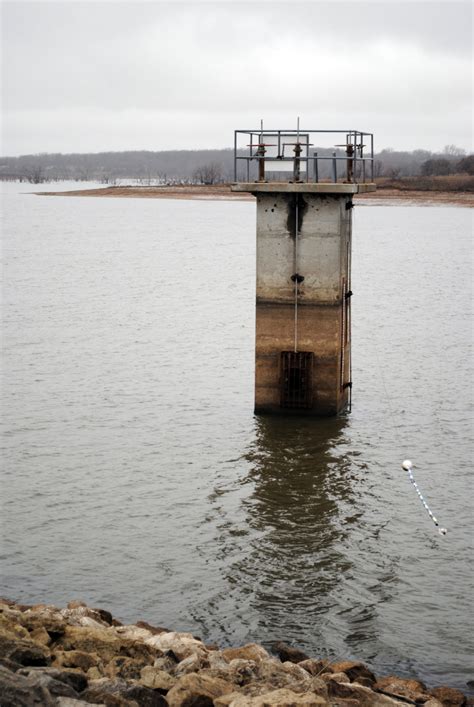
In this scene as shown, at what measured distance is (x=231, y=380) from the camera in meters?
23.8

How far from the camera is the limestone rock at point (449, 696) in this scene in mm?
10242

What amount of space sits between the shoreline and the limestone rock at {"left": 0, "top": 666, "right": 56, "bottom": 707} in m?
62.3

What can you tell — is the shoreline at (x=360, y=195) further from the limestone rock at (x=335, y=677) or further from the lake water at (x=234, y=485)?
the limestone rock at (x=335, y=677)

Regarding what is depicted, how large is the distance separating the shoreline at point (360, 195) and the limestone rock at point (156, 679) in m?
60.9

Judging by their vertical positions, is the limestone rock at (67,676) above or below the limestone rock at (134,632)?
above

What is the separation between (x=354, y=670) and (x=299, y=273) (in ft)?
31.2

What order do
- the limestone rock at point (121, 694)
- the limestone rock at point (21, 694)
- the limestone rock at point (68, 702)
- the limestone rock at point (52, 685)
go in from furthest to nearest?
1. the limestone rock at point (121, 694)
2. the limestone rock at point (52, 685)
3. the limestone rock at point (68, 702)
4. the limestone rock at point (21, 694)

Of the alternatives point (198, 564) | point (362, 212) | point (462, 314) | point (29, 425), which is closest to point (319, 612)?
point (198, 564)

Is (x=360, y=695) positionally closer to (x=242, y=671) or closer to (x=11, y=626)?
(x=242, y=671)

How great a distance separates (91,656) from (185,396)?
12.5 metres

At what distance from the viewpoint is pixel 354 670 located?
10.6 meters

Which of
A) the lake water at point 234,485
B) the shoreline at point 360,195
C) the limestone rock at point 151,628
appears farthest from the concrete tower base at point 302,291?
the shoreline at point 360,195

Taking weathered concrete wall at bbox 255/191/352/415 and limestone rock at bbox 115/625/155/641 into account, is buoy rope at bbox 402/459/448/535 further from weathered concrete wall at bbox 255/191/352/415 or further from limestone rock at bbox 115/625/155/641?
limestone rock at bbox 115/625/155/641

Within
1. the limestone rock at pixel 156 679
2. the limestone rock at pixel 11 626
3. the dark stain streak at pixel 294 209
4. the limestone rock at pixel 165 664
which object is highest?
the dark stain streak at pixel 294 209
